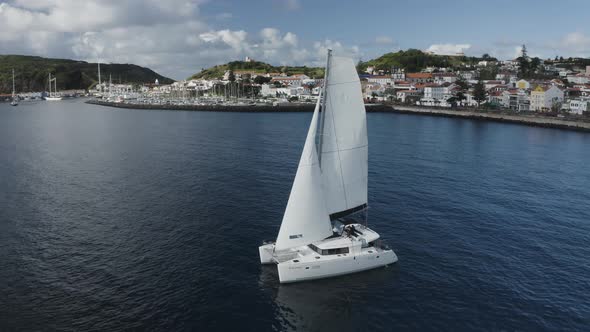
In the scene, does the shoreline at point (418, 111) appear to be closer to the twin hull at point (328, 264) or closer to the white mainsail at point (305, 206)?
the twin hull at point (328, 264)

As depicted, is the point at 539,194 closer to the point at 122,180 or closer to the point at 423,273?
the point at 423,273

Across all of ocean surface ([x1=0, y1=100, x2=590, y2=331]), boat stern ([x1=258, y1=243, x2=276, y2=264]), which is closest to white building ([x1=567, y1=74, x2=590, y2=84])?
ocean surface ([x1=0, y1=100, x2=590, y2=331])

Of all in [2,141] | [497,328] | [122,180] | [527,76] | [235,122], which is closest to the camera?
[497,328]

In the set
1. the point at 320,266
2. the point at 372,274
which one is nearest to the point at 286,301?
the point at 320,266

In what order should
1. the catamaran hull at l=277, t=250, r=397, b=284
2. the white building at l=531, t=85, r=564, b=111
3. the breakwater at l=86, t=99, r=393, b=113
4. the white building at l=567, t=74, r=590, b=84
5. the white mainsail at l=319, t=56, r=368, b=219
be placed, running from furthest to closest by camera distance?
the white building at l=567, t=74, r=590, b=84 < the breakwater at l=86, t=99, r=393, b=113 < the white building at l=531, t=85, r=564, b=111 < the white mainsail at l=319, t=56, r=368, b=219 < the catamaran hull at l=277, t=250, r=397, b=284

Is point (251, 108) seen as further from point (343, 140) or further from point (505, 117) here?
point (343, 140)

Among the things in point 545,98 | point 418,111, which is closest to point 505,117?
point 545,98

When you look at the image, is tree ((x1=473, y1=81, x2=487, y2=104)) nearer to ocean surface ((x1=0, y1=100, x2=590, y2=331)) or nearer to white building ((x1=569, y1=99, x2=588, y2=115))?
white building ((x1=569, y1=99, x2=588, y2=115))
